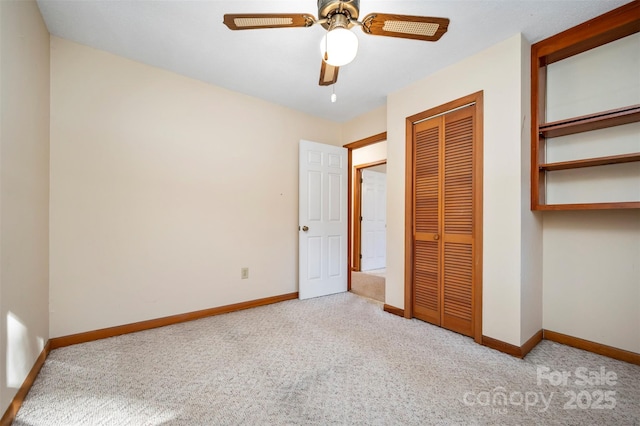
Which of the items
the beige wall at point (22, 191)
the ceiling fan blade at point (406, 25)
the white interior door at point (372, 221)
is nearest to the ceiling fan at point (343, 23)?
the ceiling fan blade at point (406, 25)

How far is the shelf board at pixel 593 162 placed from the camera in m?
1.75

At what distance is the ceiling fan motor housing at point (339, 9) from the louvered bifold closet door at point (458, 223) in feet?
4.69

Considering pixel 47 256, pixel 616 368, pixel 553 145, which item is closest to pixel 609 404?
pixel 616 368

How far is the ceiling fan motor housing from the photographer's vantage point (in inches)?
54.7

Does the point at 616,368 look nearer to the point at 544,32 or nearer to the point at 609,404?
the point at 609,404

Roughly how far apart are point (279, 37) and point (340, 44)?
97 centimetres

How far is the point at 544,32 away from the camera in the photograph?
1999 millimetres

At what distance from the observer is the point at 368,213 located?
5.46 m

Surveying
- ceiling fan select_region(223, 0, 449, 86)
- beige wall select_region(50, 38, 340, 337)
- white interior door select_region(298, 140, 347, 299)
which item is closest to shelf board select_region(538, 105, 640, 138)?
ceiling fan select_region(223, 0, 449, 86)

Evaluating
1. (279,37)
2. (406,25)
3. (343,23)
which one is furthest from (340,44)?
(279,37)

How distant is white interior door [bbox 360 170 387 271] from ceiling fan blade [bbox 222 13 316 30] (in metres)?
4.08

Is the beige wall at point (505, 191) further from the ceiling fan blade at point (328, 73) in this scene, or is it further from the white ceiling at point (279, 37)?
the ceiling fan blade at point (328, 73)

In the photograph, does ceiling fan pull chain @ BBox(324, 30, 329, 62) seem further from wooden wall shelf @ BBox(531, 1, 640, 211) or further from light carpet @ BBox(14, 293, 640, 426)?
light carpet @ BBox(14, 293, 640, 426)

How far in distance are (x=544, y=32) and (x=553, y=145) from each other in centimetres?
87
